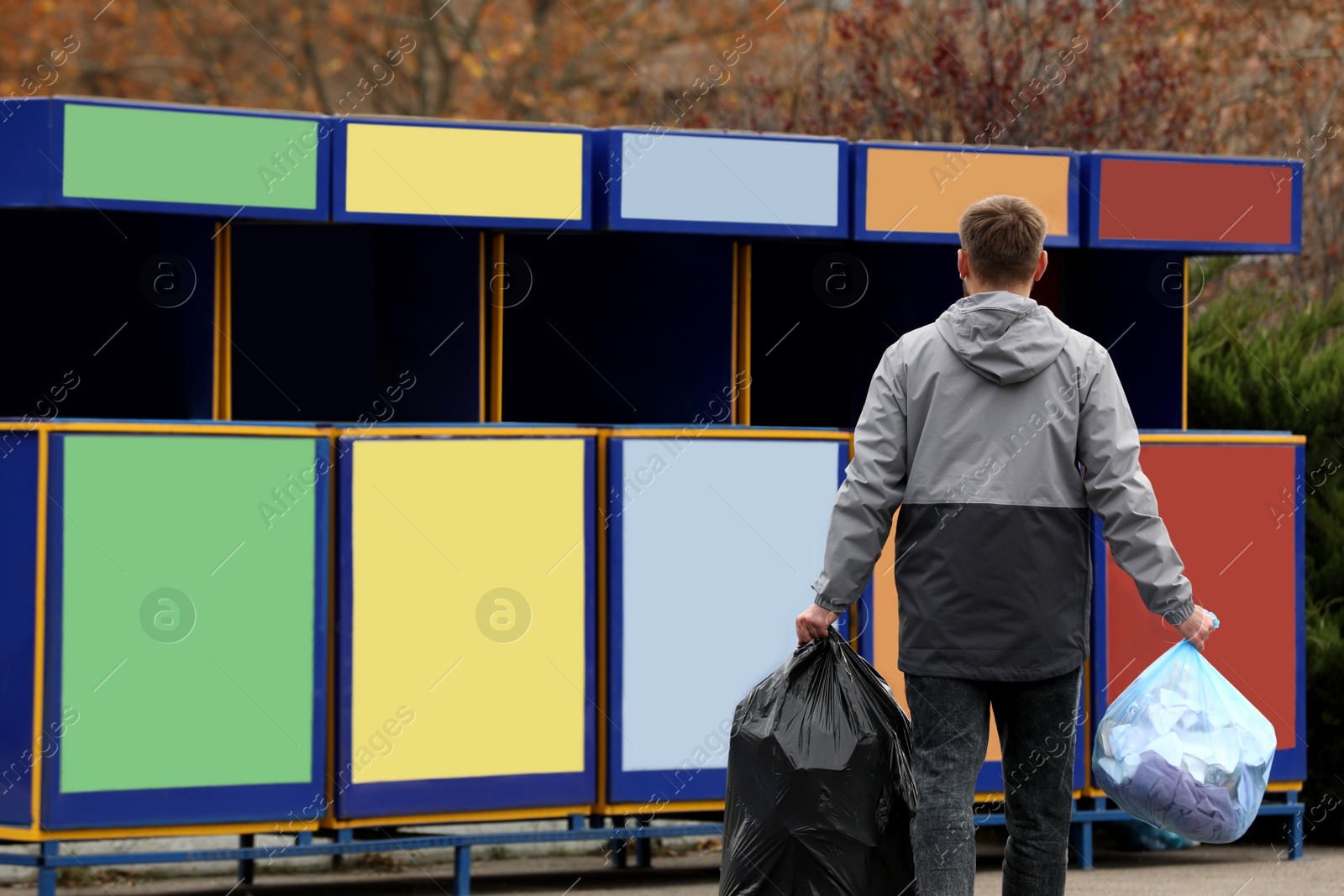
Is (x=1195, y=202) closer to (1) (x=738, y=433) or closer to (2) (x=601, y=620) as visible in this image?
(1) (x=738, y=433)

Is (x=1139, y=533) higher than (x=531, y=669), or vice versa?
(x=1139, y=533)

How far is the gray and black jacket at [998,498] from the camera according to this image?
11.9 feet

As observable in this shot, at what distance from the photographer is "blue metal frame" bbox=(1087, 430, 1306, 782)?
5.77 metres

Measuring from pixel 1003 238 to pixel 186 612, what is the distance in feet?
8.50

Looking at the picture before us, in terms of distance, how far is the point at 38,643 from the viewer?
483cm

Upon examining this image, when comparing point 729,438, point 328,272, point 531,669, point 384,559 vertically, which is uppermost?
point 328,272

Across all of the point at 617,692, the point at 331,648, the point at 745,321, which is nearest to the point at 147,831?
the point at 331,648

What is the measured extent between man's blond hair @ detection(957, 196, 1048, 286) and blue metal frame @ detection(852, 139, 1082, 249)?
178 cm

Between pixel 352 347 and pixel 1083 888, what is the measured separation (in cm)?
303

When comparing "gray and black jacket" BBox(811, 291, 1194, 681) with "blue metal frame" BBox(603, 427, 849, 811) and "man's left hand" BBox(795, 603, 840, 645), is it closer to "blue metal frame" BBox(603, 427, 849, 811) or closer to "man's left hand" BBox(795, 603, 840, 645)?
"man's left hand" BBox(795, 603, 840, 645)

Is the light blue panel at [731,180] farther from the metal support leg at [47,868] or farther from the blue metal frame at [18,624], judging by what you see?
the metal support leg at [47,868]

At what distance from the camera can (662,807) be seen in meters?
5.41

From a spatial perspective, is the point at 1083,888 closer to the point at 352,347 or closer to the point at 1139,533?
Answer: the point at 1139,533

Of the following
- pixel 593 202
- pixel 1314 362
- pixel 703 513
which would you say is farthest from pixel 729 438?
pixel 1314 362
